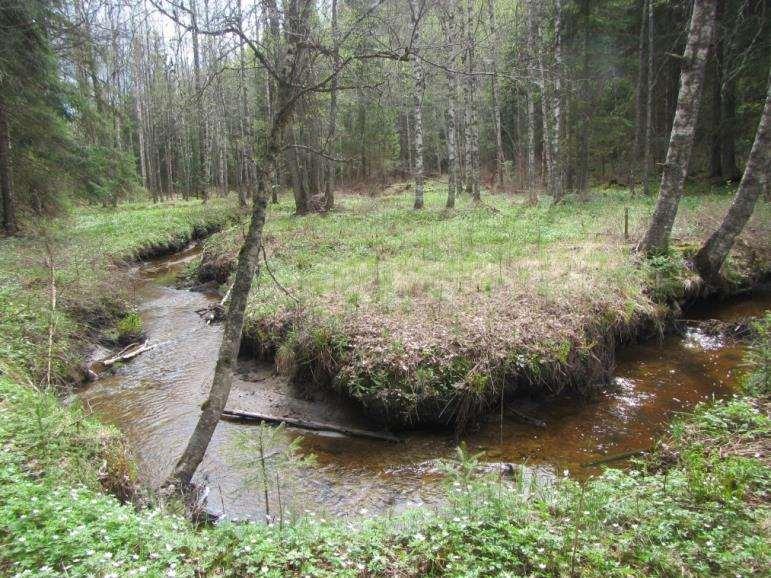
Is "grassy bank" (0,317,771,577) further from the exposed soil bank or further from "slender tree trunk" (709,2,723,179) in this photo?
"slender tree trunk" (709,2,723,179)

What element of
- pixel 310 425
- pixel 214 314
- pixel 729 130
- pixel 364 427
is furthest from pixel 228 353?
pixel 729 130

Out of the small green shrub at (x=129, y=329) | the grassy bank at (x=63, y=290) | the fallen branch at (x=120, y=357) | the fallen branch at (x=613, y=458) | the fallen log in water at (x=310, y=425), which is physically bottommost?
the fallen branch at (x=613, y=458)

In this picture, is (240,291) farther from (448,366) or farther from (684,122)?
(684,122)

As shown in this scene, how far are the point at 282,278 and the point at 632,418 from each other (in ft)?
24.4

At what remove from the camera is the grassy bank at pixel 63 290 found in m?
7.36

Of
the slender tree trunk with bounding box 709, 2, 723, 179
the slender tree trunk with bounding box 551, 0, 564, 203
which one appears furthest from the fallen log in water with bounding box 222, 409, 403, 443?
the slender tree trunk with bounding box 709, 2, 723, 179

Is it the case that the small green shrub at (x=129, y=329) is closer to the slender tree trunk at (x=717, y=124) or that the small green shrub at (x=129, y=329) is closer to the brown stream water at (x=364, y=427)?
the brown stream water at (x=364, y=427)

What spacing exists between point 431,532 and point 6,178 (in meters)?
16.7

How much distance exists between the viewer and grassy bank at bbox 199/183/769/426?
6633mm

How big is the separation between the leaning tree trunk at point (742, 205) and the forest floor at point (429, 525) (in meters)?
5.59

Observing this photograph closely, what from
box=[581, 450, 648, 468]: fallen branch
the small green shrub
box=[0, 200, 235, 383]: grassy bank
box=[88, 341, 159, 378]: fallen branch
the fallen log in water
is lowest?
box=[581, 450, 648, 468]: fallen branch

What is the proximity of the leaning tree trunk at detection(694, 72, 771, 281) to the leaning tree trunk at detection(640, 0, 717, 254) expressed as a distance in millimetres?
851

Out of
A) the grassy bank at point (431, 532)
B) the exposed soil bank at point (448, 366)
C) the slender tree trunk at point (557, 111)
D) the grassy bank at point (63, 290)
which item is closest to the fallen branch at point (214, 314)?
the grassy bank at point (63, 290)

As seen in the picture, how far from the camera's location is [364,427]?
676 cm
